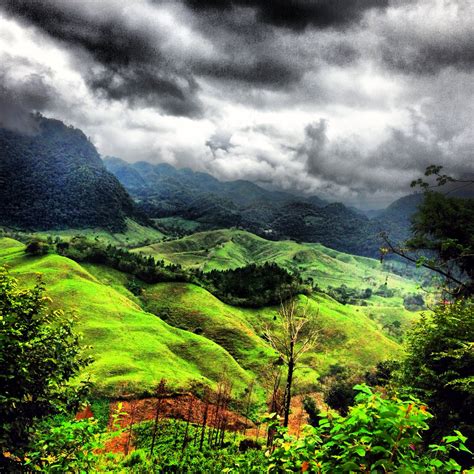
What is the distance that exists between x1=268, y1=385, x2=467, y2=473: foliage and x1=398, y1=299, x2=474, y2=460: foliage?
15.0m

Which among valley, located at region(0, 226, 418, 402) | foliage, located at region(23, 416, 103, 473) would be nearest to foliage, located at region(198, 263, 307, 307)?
valley, located at region(0, 226, 418, 402)

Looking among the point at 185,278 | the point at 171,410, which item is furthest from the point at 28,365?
the point at 185,278

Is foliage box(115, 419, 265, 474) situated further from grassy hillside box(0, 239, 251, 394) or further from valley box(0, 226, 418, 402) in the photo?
grassy hillside box(0, 239, 251, 394)

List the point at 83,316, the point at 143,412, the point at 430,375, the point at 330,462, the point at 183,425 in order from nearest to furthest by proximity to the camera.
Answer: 1. the point at 330,462
2. the point at 430,375
3. the point at 183,425
4. the point at 143,412
5. the point at 83,316

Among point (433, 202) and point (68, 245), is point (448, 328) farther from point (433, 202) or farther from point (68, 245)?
point (68, 245)

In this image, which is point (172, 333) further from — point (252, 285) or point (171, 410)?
point (252, 285)

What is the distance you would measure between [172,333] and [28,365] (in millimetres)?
79101

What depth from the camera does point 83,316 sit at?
250ft

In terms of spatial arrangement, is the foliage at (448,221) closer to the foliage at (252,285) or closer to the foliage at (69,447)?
the foliage at (69,447)

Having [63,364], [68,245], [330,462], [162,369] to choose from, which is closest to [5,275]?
[63,364]

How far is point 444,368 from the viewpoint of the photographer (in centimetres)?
2222

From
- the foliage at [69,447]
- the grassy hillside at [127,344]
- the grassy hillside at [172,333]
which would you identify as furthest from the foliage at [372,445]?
the grassy hillside at [127,344]

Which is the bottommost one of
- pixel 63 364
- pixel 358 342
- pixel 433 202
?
pixel 358 342

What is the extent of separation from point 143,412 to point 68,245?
102 meters
